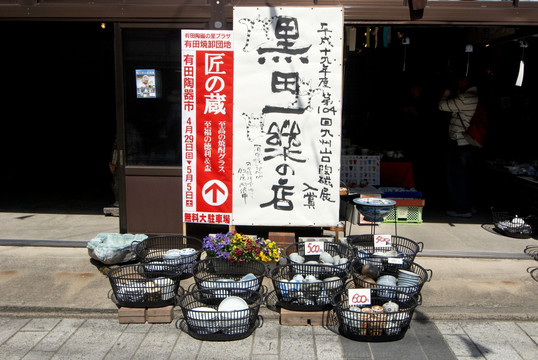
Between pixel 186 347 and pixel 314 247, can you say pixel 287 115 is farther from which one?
pixel 186 347

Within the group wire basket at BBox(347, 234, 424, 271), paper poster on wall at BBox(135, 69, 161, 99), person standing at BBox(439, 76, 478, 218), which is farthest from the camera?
person standing at BBox(439, 76, 478, 218)

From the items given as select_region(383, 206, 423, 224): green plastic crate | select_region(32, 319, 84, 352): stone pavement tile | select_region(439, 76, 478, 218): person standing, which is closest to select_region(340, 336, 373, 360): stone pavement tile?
select_region(32, 319, 84, 352): stone pavement tile

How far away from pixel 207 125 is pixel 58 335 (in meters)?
3.25

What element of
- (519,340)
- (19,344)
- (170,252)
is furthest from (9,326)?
(519,340)

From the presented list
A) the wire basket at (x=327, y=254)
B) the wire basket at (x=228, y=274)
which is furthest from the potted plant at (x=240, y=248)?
the wire basket at (x=327, y=254)

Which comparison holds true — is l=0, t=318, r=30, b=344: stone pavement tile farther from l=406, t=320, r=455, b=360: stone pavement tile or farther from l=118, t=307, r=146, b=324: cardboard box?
l=406, t=320, r=455, b=360: stone pavement tile

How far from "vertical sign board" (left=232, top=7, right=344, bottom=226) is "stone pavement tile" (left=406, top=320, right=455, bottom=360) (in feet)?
6.41

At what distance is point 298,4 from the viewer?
7113mm

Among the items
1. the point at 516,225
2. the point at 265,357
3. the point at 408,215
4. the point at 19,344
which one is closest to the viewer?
the point at 265,357

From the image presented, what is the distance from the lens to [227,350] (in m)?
4.97

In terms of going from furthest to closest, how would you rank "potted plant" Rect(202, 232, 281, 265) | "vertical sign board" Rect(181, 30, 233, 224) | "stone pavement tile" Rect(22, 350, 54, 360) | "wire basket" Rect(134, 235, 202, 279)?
"vertical sign board" Rect(181, 30, 233, 224) → "potted plant" Rect(202, 232, 281, 265) → "wire basket" Rect(134, 235, 202, 279) → "stone pavement tile" Rect(22, 350, 54, 360)

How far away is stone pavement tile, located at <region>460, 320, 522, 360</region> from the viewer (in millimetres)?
4910

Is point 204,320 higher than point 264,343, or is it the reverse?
point 204,320

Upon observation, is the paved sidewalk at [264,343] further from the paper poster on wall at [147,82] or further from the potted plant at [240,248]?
the paper poster on wall at [147,82]
